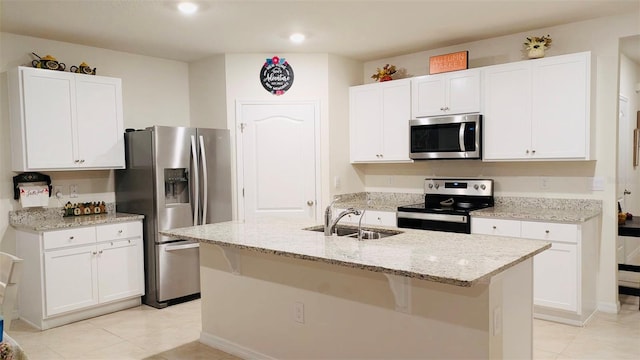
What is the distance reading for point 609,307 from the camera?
4.00m

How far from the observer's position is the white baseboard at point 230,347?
123 inches

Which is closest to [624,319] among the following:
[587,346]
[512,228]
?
[587,346]

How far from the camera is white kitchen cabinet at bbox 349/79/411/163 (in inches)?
192

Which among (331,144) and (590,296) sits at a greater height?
(331,144)

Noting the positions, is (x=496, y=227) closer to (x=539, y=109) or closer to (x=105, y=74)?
(x=539, y=109)

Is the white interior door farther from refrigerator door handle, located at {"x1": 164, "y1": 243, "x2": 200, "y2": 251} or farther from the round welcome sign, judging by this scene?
refrigerator door handle, located at {"x1": 164, "y1": 243, "x2": 200, "y2": 251}

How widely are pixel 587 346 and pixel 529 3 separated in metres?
2.56

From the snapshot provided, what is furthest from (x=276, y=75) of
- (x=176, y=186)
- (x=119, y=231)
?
(x=119, y=231)

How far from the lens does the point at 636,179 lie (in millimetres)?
5816

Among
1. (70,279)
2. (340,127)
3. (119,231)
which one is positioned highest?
(340,127)

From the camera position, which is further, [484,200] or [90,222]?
[484,200]

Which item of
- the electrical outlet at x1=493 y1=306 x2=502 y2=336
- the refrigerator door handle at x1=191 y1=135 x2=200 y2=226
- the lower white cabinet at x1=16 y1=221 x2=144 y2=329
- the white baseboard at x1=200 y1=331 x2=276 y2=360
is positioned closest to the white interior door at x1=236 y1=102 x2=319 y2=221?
the refrigerator door handle at x1=191 y1=135 x2=200 y2=226

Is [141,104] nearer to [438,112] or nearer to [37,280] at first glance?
[37,280]

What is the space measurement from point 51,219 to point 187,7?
2343 mm
